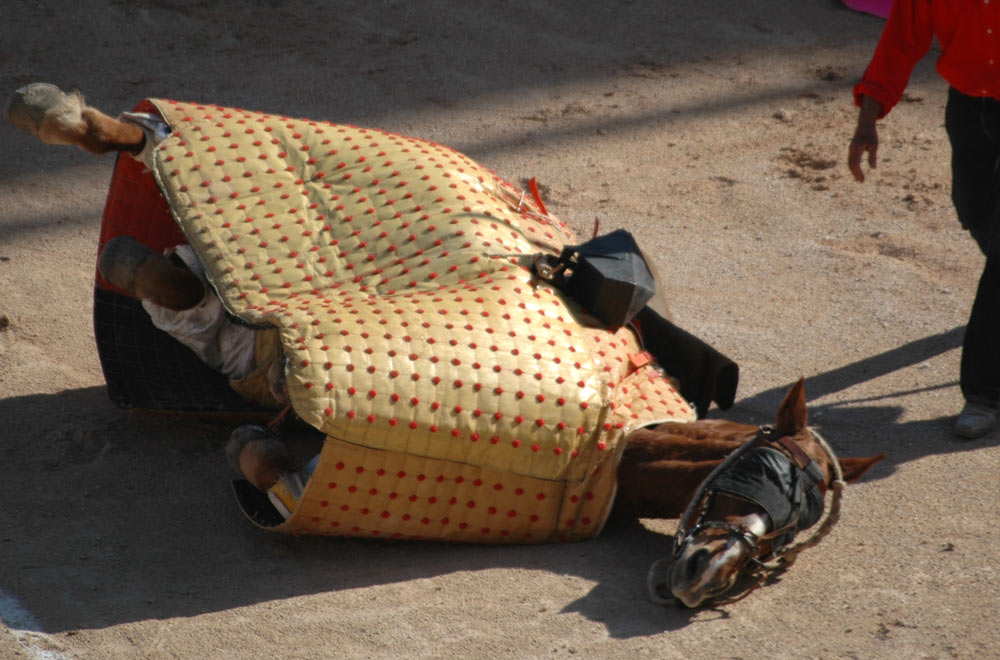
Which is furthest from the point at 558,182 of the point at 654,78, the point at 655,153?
the point at 654,78

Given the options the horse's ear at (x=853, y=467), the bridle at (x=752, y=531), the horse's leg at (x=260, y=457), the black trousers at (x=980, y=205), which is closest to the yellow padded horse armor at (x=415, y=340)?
the horse's leg at (x=260, y=457)

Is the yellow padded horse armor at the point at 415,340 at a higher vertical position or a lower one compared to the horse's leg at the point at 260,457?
higher

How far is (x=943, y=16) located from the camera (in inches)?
139

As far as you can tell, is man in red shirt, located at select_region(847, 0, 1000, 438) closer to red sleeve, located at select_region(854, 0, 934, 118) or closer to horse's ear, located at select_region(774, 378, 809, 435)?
red sleeve, located at select_region(854, 0, 934, 118)

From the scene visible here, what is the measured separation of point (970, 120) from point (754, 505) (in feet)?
5.54

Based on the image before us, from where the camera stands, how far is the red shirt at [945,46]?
3.43m

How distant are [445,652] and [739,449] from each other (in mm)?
833

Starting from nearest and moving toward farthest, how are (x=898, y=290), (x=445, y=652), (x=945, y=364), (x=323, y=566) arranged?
(x=445, y=652), (x=323, y=566), (x=945, y=364), (x=898, y=290)

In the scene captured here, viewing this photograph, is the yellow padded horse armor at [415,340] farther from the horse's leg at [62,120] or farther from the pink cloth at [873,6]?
the pink cloth at [873,6]

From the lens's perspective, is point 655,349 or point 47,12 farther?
point 47,12

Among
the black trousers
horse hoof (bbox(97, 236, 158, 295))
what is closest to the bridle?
the black trousers

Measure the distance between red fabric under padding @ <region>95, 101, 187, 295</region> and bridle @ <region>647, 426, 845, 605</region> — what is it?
1.86 m

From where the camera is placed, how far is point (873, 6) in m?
7.30

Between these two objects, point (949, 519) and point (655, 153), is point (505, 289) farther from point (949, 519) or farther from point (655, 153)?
point (655, 153)
